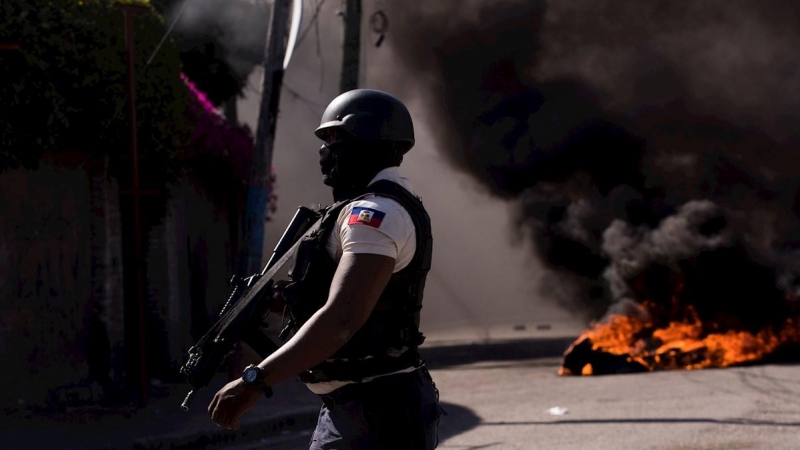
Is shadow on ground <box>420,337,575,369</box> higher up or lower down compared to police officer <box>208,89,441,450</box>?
lower down

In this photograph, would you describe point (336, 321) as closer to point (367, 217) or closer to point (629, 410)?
point (367, 217)

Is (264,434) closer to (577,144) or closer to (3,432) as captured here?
(3,432)

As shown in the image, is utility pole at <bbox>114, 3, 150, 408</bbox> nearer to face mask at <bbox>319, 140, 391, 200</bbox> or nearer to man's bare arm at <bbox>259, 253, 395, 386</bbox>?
face mask at <bbox>319, 140, 391, 200</bbox>

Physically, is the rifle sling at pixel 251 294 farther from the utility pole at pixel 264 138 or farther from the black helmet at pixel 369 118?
the utility pole at pixel 264 138

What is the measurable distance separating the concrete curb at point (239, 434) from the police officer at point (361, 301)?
197 inches

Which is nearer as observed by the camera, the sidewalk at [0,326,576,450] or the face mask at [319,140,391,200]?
the face mask at [319,140,391,200]

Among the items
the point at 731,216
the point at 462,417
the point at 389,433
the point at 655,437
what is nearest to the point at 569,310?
the point at 731,216

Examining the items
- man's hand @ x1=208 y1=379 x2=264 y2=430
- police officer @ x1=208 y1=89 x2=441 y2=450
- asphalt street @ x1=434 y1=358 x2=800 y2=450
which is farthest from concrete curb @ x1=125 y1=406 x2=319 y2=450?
man's hand @ x1=208 y1=379 x2=264 y2=430

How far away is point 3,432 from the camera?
8398 millimetres

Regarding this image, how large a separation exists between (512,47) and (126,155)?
27.3 ft

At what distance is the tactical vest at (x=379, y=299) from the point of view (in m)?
2.96

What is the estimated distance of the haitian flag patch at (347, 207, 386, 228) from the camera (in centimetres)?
284

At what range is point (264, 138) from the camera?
32.7ft

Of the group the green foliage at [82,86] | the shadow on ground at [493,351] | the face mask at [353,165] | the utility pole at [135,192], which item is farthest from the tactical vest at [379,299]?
the shadow on ground at [493,351]
